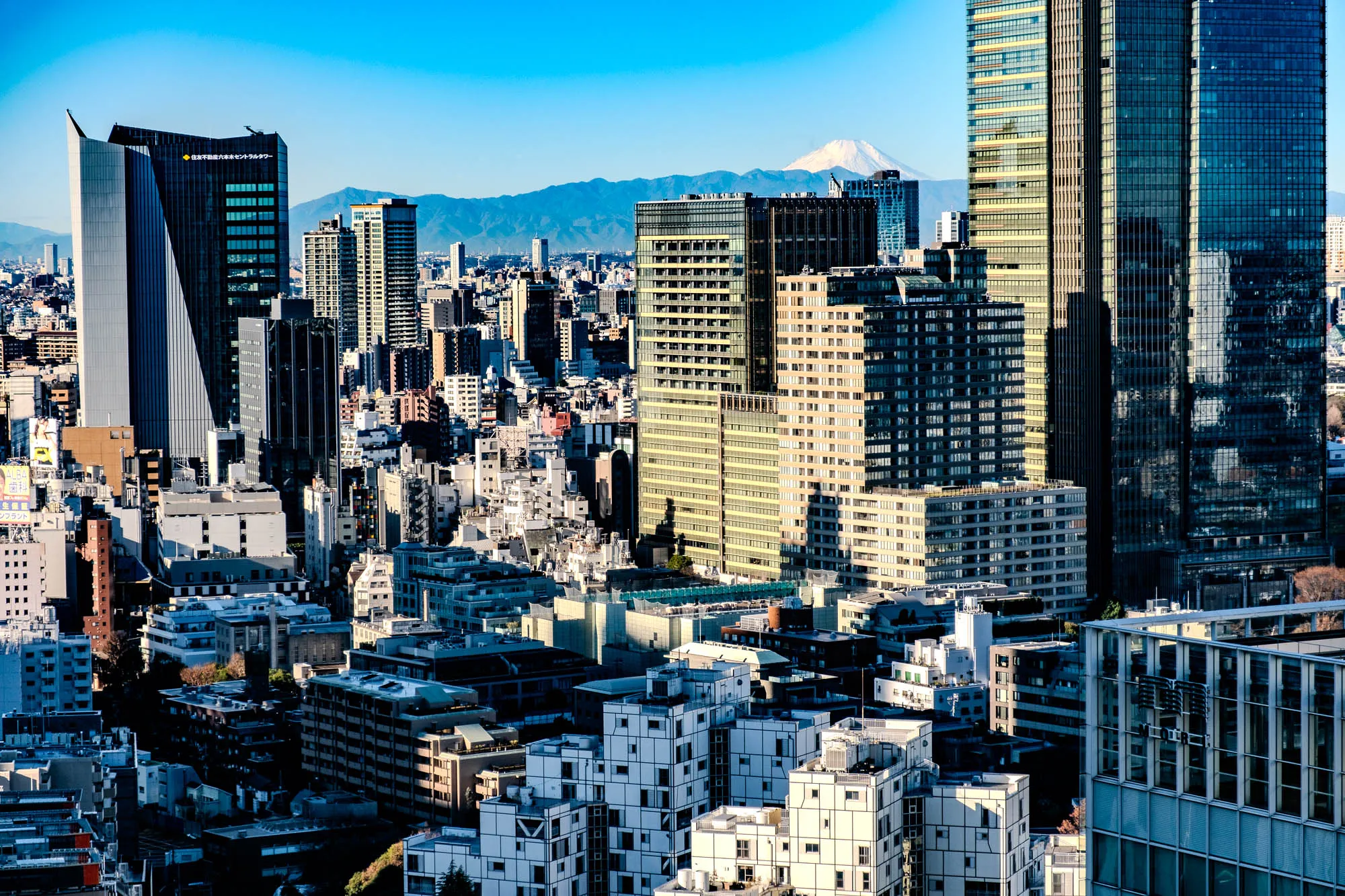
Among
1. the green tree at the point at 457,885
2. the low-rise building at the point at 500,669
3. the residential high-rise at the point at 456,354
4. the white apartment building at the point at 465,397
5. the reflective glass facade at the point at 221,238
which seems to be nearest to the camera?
the green tree at the point at 457,885

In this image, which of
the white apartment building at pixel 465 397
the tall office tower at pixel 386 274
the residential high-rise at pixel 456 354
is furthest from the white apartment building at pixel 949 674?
the tall office tower at pixel 386 274

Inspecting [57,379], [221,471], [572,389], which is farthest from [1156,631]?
[572,389]

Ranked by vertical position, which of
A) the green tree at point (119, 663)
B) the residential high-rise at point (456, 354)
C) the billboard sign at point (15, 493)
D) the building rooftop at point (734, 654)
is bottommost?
the green tree at point (119, 663)

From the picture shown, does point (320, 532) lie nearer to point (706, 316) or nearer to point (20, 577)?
point (706, 316)

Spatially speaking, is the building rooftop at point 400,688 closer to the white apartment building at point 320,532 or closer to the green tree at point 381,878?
the green tree at point 381,878

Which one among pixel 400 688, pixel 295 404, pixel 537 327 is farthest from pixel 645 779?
pixel 537 327

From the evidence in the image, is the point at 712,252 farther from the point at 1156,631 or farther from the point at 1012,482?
the point at 1156,631
